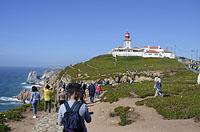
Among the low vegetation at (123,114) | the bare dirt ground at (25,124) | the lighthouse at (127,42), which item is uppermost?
the lighthouse at (127,42)

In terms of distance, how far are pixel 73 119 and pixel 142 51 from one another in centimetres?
14364

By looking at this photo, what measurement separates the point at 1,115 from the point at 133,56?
12326 cm

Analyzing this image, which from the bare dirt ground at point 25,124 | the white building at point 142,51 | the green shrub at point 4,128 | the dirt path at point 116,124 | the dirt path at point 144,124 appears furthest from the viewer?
the white building at point 142,51

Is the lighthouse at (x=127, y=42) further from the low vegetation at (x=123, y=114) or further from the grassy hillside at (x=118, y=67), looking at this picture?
the low vegetation at (x=123, y=114)

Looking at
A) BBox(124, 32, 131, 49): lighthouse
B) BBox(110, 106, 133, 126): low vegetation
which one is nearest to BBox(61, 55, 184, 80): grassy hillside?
BBox(124, 32, 131, 49): lighthouse

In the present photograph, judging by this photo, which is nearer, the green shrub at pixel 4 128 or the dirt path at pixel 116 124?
the dirt path at pixel 116 124

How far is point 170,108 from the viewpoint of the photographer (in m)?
23.3

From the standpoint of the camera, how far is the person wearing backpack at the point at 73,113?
28.7 feet

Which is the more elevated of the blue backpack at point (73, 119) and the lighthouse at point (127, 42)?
the lighthouse at point (127, 42)

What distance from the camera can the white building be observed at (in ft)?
479

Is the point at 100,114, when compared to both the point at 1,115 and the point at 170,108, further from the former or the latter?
the point at 1,115

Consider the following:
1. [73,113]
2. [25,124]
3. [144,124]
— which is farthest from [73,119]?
[25,124]

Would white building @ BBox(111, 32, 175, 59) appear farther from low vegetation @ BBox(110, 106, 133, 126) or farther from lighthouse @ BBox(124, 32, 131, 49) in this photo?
low vegetation @ BBox(110, 106, 133, 126)

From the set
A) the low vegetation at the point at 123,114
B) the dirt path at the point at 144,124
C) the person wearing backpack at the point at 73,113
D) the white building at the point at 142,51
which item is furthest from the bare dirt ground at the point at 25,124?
the white building at the point at 142,51
